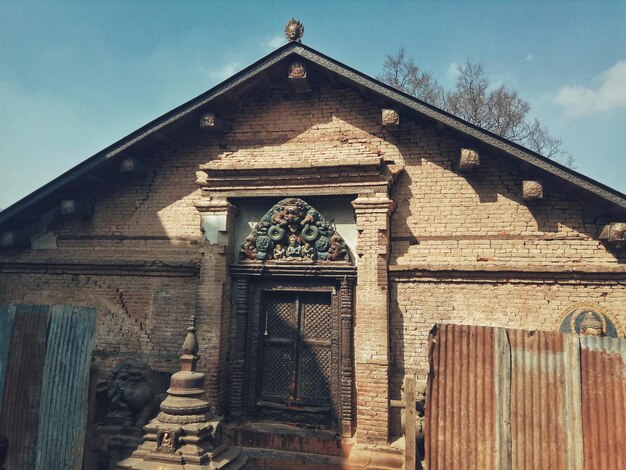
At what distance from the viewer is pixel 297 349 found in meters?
7.43

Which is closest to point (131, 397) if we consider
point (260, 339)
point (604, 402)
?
point (260, 339)

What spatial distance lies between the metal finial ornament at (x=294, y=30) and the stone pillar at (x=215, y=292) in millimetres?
3284

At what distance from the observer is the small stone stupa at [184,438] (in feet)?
15.9

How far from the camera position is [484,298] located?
263 inches

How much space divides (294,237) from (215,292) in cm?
175

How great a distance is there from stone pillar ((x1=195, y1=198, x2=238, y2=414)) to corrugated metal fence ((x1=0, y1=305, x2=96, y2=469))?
195 cm

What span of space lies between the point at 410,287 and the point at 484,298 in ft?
3.81

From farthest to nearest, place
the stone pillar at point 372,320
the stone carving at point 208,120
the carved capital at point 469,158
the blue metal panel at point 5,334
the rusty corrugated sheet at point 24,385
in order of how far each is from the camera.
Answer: the stone carving at point 208,120
the carved capital at point 469,158
the stone pillar at point 372,320
the blue metal panel at point 5,334
the rusty corrugated sheet at point 24,385

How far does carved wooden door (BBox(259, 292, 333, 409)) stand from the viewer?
7.29m

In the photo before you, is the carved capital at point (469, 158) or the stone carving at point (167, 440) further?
the carved capital at point (469, 158)

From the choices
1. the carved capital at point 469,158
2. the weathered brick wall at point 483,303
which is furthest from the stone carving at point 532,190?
the weathered brick wall at point 483,303

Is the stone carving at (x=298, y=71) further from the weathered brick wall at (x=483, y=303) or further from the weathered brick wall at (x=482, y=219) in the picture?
the weathered brick wall at (x=483, y=303)

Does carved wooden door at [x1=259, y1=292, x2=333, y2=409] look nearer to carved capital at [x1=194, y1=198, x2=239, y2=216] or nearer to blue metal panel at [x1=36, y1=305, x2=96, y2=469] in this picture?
carved capital at [x1=194, y1=198, x2=239, y2=216]

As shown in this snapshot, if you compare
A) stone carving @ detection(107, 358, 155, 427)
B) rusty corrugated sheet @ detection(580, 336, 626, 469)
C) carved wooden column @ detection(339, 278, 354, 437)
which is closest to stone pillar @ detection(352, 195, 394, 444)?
carved wooden column @ detection(339, 278, 354, 437)
